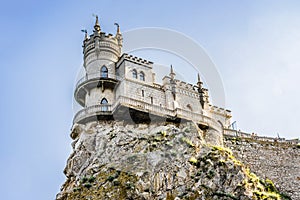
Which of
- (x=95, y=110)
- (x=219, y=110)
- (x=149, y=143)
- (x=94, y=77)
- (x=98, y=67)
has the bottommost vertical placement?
(x=149, y=143)

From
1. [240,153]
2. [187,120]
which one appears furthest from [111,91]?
[240,153]

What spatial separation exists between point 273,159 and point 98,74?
22.0 metres

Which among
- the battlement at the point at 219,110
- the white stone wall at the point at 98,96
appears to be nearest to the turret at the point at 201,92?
the battlement at the point at 219,110

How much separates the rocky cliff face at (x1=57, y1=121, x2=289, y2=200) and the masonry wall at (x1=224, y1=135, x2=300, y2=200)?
2055 mm

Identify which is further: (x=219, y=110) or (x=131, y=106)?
(x=219, y=110)

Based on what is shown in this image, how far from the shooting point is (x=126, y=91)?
51625mm

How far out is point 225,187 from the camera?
149ft

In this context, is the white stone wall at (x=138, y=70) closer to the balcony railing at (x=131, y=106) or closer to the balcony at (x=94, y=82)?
the balcony at (x=94, y=82)

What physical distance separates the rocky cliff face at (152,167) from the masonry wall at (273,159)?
2055mm

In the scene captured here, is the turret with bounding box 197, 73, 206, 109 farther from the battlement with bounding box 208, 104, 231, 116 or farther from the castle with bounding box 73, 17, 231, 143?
the battlement with bounding box 208, 104, 231, 116

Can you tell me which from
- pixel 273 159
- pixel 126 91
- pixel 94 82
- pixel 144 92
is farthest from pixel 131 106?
pixel 273 159

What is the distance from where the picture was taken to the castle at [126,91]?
50.5 m

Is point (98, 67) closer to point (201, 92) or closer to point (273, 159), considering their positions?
point (201, 92)

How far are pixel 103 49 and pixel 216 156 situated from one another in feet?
57.1
